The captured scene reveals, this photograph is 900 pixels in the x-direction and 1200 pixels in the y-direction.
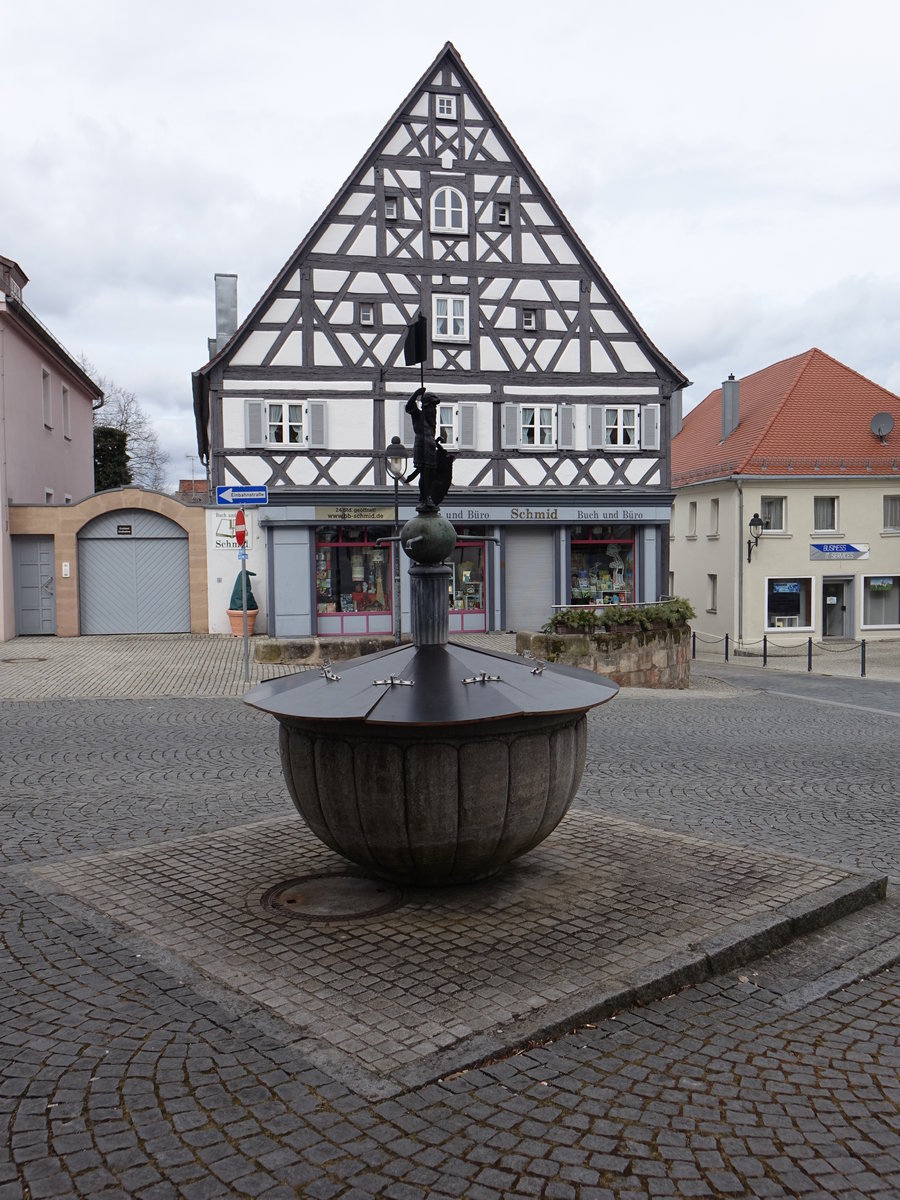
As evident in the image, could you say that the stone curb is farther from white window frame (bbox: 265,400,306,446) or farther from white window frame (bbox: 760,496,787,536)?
white window frame (bbox: 760,496,787,536)

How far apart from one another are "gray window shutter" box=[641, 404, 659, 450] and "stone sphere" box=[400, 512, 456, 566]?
70.7ft

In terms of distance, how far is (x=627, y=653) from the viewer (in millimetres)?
17984

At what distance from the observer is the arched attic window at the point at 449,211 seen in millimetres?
25250

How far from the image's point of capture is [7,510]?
75.8ft

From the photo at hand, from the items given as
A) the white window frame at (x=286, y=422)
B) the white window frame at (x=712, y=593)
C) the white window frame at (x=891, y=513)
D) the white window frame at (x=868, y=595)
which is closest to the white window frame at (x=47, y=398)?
the white window frame at (x=286, y=422)

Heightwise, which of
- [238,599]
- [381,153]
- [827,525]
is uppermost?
[381,153]

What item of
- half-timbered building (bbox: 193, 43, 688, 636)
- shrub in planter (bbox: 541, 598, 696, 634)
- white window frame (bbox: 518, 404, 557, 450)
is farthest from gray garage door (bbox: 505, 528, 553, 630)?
shrub in planter (bbox: 541, 598, 696, 634)

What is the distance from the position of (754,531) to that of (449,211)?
1343 cm

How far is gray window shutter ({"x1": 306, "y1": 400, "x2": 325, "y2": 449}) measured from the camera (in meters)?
24.7

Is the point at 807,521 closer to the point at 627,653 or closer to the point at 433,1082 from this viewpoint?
the point at 627,653

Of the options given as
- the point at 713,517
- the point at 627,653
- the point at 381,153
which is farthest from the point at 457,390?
the point at 713,517

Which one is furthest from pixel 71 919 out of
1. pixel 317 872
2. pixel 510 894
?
pixel 510 894

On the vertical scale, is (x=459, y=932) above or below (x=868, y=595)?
below

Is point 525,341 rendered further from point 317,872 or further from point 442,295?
point 317,872
